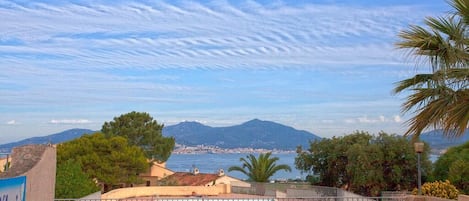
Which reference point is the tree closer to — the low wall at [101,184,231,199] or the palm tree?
the low wall at [101,184,231,199]

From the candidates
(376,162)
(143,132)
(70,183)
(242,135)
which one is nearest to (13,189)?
(70,183)

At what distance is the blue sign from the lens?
26.0 feet

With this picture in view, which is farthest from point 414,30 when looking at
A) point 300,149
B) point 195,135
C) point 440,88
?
point 195,135

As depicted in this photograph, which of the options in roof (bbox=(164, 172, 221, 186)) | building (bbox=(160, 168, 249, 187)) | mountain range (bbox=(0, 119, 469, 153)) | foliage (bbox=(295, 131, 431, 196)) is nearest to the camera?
foliage (bbox=(295, 131, 431, 196))

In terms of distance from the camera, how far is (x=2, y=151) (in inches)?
375

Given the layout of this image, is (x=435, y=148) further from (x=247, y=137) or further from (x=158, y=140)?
(x=247, y=137)

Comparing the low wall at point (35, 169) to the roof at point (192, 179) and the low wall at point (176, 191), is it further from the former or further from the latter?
the roof at point (192, 179)

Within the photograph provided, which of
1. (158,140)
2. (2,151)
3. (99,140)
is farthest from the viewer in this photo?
(158,140)

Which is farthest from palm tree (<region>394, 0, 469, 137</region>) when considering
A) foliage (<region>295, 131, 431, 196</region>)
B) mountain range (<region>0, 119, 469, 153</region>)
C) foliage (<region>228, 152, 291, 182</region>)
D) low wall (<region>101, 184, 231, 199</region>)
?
mountain range (<region>0, 119, 469, 153</region>)

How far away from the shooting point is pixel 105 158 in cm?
4091

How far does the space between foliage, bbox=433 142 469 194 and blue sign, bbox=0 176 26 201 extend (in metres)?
18.2

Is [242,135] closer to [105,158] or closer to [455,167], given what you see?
[105,158]

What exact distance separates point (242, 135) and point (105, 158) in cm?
13235

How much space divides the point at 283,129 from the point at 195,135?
89.3 feet
